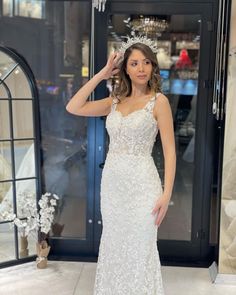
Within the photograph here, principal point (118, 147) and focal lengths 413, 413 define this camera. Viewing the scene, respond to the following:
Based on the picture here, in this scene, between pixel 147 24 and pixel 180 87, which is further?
pixel 180 87

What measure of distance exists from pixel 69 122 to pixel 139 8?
42.3 inches

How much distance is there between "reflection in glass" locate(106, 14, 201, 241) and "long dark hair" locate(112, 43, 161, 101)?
86 cm

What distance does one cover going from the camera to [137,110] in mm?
2340

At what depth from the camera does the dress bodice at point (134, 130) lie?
2.30 meters

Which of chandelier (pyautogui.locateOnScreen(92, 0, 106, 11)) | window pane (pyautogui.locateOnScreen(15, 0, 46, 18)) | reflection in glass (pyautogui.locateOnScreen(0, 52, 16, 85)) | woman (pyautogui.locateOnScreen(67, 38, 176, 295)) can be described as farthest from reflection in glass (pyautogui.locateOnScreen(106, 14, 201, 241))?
woman (pyautogui.locateOnScreen(67, 38, 176, 295))

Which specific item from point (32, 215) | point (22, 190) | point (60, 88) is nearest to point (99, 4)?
point (60, 88)

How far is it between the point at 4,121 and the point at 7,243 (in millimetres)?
1000

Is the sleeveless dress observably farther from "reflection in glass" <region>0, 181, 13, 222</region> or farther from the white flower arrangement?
"reflection in glass" <region>0, 181, 13, 222</region>

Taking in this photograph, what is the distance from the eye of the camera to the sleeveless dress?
2.33m

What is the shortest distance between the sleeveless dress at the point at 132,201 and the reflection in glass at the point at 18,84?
1095 millimetres

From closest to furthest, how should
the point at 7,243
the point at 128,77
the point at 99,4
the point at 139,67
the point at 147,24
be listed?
the point at 139,67
the point at 128,77
the point at 99,4
the point at 147,24
the point at 7,243

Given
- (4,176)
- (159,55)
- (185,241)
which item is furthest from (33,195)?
(159,55)

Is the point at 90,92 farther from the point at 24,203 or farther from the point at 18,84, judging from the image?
the point at 24,203

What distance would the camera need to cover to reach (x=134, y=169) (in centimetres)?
235
